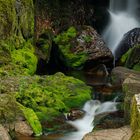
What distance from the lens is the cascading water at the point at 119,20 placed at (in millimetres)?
24141

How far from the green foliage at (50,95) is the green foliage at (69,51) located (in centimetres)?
530

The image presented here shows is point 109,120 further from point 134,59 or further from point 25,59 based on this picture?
point 134,59

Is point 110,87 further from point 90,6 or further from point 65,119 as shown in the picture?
point 90,6

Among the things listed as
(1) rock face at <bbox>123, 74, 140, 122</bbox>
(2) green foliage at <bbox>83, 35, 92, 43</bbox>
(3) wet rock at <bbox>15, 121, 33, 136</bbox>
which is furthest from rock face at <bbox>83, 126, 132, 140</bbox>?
(2) green foliage at <bbox>83, 35, 92, 43</bbox>

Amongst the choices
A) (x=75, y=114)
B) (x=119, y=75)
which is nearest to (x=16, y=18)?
(x=119, y=75)

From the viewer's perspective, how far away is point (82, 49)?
21422 millimetres

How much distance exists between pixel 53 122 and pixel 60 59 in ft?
31.4

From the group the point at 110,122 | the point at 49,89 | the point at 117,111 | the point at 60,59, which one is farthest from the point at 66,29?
the point at 110,122

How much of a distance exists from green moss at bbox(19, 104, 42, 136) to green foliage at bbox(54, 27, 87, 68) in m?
9.28

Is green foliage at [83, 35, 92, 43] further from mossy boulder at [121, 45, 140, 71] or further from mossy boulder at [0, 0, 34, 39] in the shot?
mossy boulder at [0, 0, 34, 39]

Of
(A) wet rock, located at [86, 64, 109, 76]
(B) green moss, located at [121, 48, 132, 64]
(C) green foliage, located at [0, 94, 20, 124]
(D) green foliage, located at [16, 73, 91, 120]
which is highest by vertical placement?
(C) green foliage, located at [0, 94, 20, 124]

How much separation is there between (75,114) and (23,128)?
7.22 feet

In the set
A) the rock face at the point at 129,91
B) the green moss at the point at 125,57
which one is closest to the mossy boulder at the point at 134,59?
the green moss at the point at 125,57

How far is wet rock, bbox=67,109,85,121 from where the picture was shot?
1248 centimetres
